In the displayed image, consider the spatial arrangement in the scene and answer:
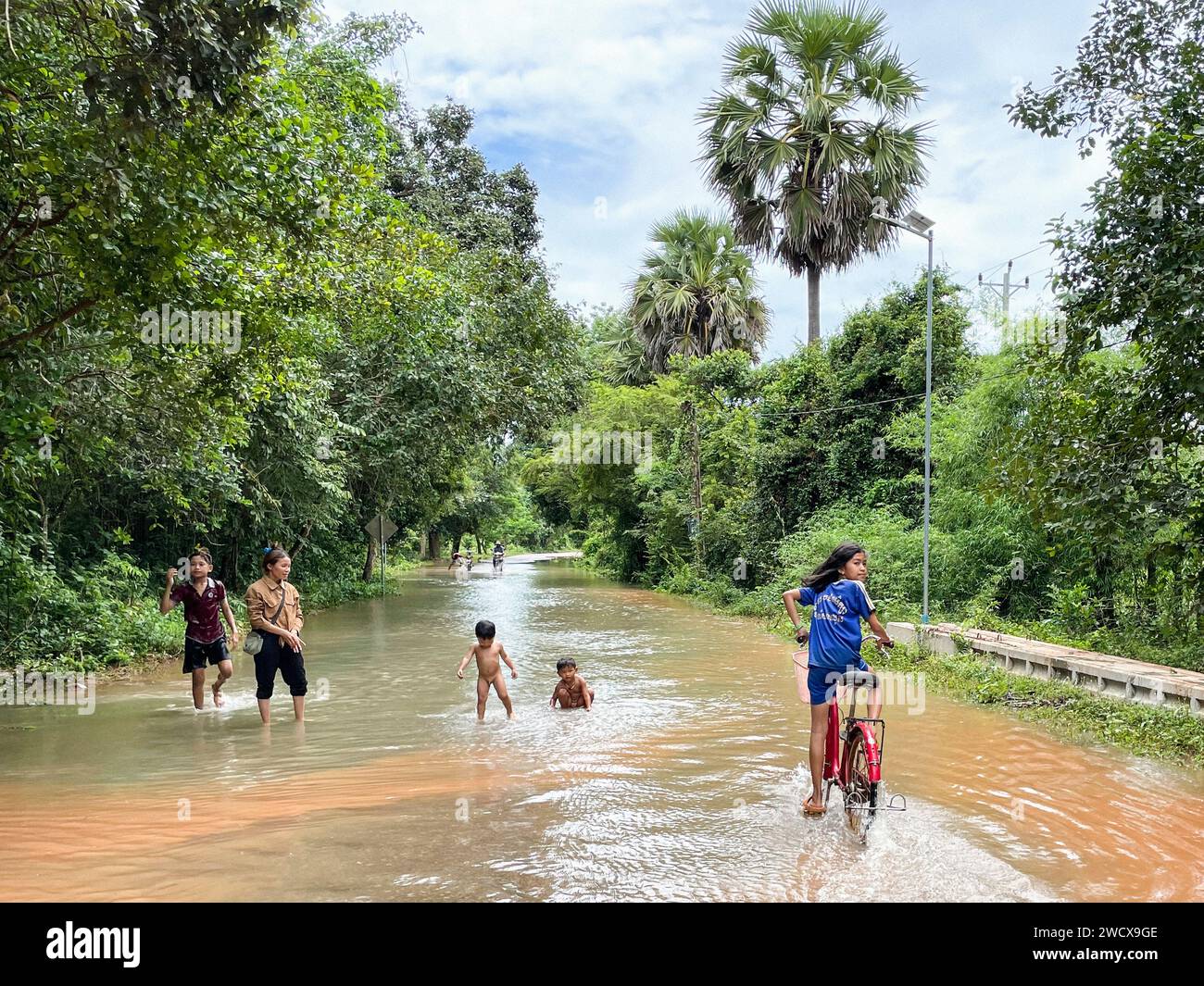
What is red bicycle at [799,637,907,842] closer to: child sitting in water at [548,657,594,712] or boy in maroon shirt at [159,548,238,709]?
child sitting in water at [548,657,594,712]

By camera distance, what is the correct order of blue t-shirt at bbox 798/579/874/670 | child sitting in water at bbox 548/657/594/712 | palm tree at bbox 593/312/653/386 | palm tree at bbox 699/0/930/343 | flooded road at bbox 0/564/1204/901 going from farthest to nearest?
palm tree at bbox 593/312/653/386 → palm tree at bbox 699/0/930/343 → child sitting in water at bbox 548/657/594/712 → blue t-shirt at bbox 798/579/874/670 → flooded road at bbox 0/564/1204/901

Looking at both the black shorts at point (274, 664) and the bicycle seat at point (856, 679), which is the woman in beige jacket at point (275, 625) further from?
the bicycle seat at point (856, 679)

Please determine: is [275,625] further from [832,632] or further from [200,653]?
[832,632]

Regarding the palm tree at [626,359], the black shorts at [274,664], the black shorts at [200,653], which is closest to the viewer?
the black shorts at [274,664]

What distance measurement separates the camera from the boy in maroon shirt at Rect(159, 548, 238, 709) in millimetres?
10242

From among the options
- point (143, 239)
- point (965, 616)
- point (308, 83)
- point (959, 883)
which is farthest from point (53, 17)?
point (965, 616)

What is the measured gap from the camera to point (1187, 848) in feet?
19.5

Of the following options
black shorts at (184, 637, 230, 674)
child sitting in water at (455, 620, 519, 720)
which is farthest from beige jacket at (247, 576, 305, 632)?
child sitting in water at (455, 620, 519, 720)

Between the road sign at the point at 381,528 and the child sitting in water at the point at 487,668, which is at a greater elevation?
the road sign at the point at 381,528

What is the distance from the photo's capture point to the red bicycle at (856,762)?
5953 mm

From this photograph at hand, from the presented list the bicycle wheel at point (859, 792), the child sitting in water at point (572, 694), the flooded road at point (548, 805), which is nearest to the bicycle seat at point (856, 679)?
the bicycle wheel at point (859, 792)

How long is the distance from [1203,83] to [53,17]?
10.5m

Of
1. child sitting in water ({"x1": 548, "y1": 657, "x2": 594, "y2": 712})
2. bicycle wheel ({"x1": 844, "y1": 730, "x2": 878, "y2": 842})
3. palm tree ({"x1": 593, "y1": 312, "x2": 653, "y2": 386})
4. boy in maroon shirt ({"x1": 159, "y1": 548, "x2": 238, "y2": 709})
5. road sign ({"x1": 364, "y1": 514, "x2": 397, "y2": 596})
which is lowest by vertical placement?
child sitting in water ({"x1": 548, "y1": 657, "x2": 594, "y2": 712})

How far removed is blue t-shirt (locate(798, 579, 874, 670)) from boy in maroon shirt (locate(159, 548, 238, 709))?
22.7 ft
